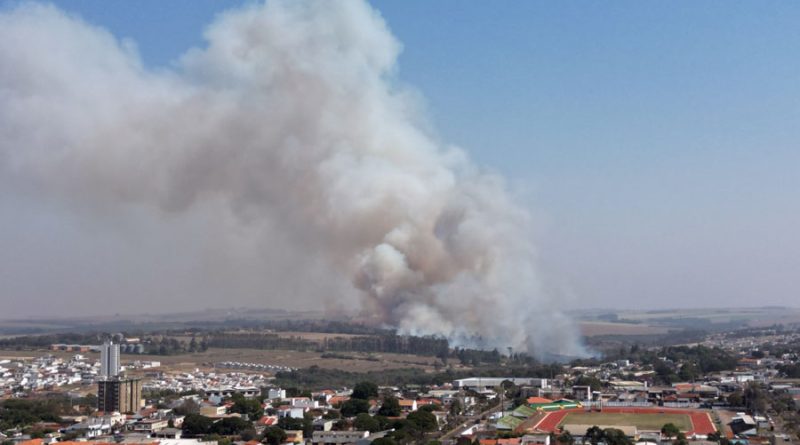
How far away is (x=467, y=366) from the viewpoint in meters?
49.8

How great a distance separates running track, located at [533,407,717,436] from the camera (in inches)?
1105

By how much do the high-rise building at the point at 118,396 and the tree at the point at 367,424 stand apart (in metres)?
9.30

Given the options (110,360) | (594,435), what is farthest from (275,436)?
(110,360)

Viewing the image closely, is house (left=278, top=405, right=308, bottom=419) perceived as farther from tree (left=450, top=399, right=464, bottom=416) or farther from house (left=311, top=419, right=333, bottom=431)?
tree (left=450, top=399, right=464, bottom=416)

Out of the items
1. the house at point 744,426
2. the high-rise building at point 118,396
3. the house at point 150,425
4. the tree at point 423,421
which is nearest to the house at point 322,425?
the tree at point 423,421

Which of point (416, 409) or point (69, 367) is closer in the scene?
point (416, 409)

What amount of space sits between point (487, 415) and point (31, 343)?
48.0m

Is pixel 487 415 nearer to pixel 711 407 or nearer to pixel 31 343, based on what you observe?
pixel 711 407

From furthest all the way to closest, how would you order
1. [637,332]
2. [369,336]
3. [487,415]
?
[637,332] < [369,336] < [487,415]

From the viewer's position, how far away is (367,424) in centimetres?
2783

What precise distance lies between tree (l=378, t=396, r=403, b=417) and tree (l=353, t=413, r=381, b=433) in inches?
76.6

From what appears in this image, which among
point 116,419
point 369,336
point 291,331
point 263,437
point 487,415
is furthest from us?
point 291,331

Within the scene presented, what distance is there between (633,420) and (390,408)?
6.88 m

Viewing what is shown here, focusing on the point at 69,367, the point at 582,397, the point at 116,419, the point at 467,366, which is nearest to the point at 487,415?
the point at 582,397
